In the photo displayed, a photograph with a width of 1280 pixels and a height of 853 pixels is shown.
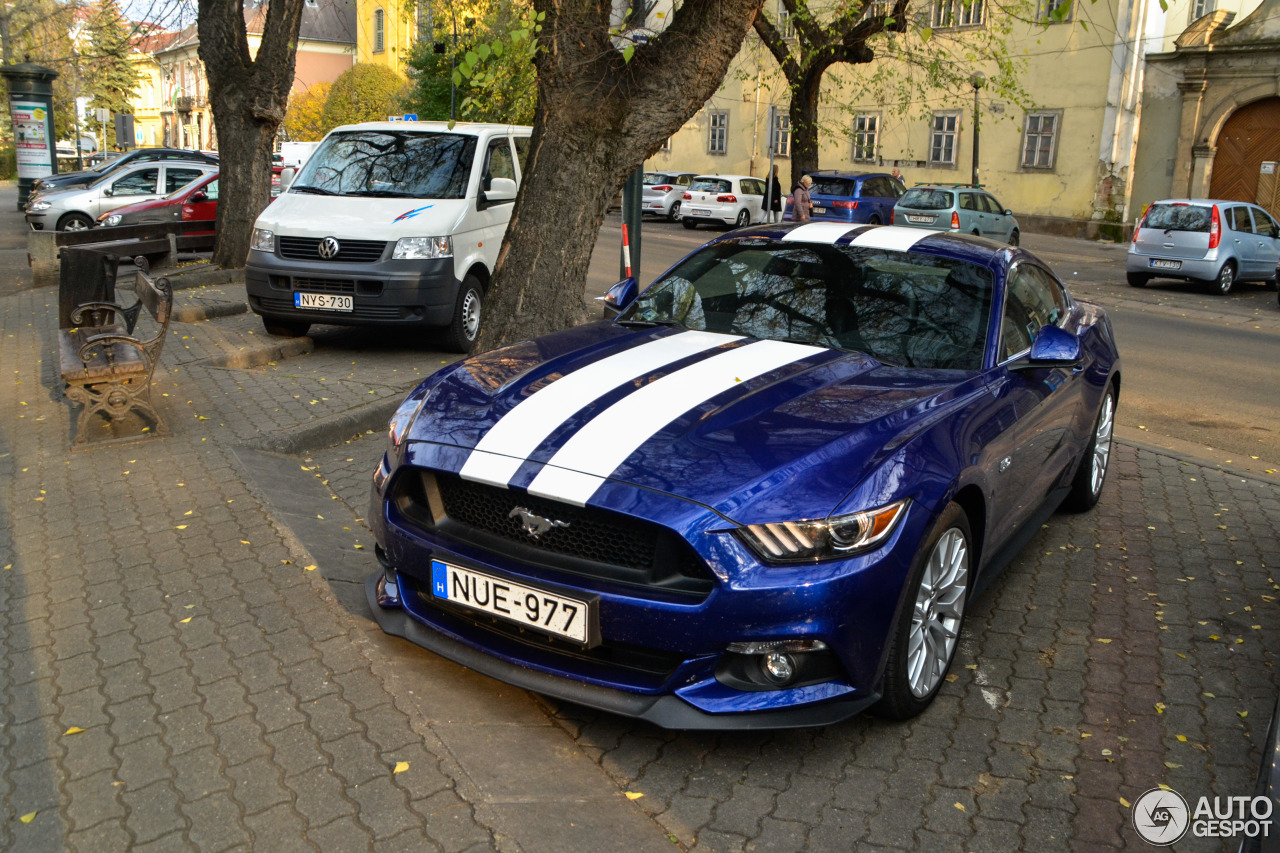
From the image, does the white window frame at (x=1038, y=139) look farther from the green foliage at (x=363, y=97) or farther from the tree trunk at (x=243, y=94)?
the green foliage at (x=363, y=97)

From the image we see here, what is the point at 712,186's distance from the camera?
32.0m

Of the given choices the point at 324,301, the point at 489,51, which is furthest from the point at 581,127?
the point at 324,301

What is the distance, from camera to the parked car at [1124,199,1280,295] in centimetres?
1892

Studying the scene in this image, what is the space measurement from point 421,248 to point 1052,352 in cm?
610

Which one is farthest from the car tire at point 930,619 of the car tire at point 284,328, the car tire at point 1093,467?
the car tire at point 284,328

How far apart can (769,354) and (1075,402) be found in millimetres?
1839

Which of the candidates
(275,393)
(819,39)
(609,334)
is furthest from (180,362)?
(819,39)

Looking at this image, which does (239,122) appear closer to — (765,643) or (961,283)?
(961,283)

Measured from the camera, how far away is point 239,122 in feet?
46.4

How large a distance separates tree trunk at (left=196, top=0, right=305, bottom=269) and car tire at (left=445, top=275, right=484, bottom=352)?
19.4 feet

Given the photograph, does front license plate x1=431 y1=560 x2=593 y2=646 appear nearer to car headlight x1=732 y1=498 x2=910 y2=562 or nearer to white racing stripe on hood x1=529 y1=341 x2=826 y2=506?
white racing stripe on hood x1=529 y1=341 x2=826 y2=506

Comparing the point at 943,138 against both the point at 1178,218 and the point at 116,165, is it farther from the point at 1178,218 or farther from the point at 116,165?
the point at 116,165

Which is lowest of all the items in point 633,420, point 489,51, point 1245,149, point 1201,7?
point 633,420

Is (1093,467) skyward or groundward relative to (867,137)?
groundward
